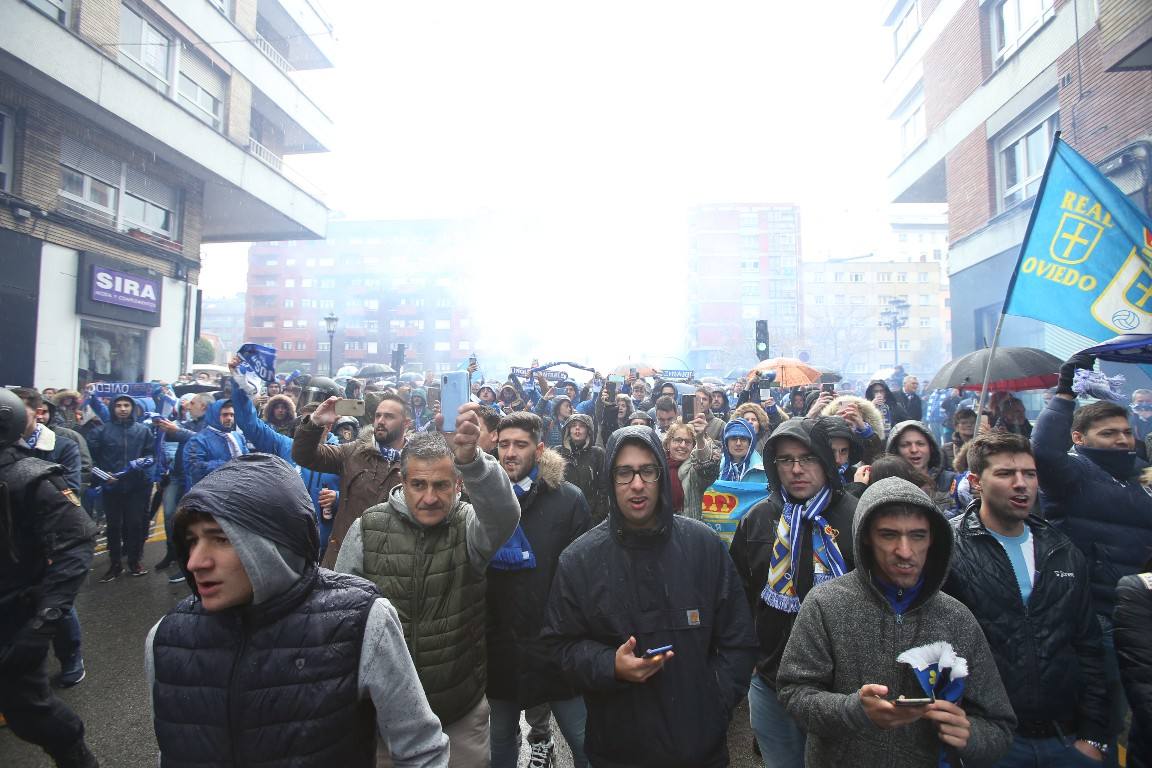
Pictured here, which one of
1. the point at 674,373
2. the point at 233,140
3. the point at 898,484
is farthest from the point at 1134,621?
the point at 233,140

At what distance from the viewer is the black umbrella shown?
6.17m

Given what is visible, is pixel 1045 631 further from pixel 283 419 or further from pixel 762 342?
pixel 762 342

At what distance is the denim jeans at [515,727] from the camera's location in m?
2.90

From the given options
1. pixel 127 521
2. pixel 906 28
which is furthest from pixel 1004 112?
pixel 127 521

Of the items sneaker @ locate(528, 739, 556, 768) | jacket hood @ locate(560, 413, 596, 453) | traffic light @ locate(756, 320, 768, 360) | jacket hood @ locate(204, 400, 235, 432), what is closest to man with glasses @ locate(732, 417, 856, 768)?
sneaker @ locate(528, 739, 556, 768)

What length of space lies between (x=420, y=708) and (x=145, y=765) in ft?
9.64

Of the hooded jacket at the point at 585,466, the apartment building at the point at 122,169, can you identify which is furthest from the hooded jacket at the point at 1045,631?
the apartment building at the point at 122,169

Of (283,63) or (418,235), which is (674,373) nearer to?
(283,63)

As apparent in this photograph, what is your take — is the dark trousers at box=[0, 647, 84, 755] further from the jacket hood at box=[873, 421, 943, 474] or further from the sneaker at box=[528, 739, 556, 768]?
the jacket hood at box=[873, 421, 943, 474]

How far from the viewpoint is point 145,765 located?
3287 millimetres

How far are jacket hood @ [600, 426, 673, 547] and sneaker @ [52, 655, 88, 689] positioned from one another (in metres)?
4.39

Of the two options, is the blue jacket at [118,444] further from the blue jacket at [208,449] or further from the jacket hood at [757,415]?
the jacket hood at [757,415]

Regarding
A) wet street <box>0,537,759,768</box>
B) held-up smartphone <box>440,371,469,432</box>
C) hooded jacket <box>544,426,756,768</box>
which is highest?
held-up smartphone <box>440,371,469,432</box>

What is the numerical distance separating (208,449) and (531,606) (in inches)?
170
